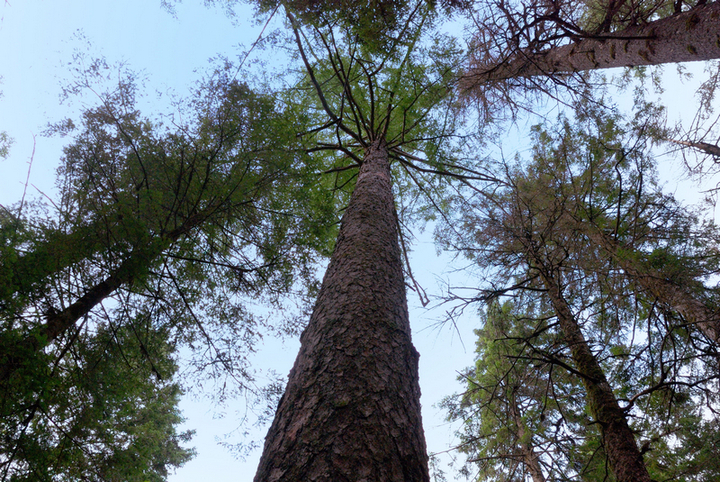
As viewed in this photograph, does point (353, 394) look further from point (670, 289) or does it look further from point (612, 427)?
point (670, 289)

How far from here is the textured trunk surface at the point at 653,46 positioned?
367 centimetres

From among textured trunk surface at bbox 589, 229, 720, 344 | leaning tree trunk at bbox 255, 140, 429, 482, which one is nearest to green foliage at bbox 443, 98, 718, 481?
textured trunk surface at bbox 589, 229, 720, 344

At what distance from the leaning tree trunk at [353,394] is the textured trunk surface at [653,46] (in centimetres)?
306

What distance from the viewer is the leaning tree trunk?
1.36m

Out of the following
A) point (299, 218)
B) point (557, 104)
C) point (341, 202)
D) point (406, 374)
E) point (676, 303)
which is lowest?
point (406, 374)

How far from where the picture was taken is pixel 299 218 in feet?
16.8

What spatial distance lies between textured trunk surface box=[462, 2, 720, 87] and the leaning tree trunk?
121 inches

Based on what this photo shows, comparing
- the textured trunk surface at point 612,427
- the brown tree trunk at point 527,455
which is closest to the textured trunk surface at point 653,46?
the textured trunk surface at point 612,427

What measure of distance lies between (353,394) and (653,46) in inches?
212

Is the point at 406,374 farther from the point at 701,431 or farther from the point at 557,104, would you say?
the point at 701,431

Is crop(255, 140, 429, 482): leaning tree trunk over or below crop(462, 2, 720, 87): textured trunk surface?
below

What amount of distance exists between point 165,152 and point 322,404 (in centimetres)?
367

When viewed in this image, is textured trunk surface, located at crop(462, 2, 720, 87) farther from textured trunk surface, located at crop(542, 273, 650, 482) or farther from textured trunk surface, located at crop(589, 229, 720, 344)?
textured trunk surface, located at crop(542, 273, 650, 482)

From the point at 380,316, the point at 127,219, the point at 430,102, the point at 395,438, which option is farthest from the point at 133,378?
the point at 430,102
